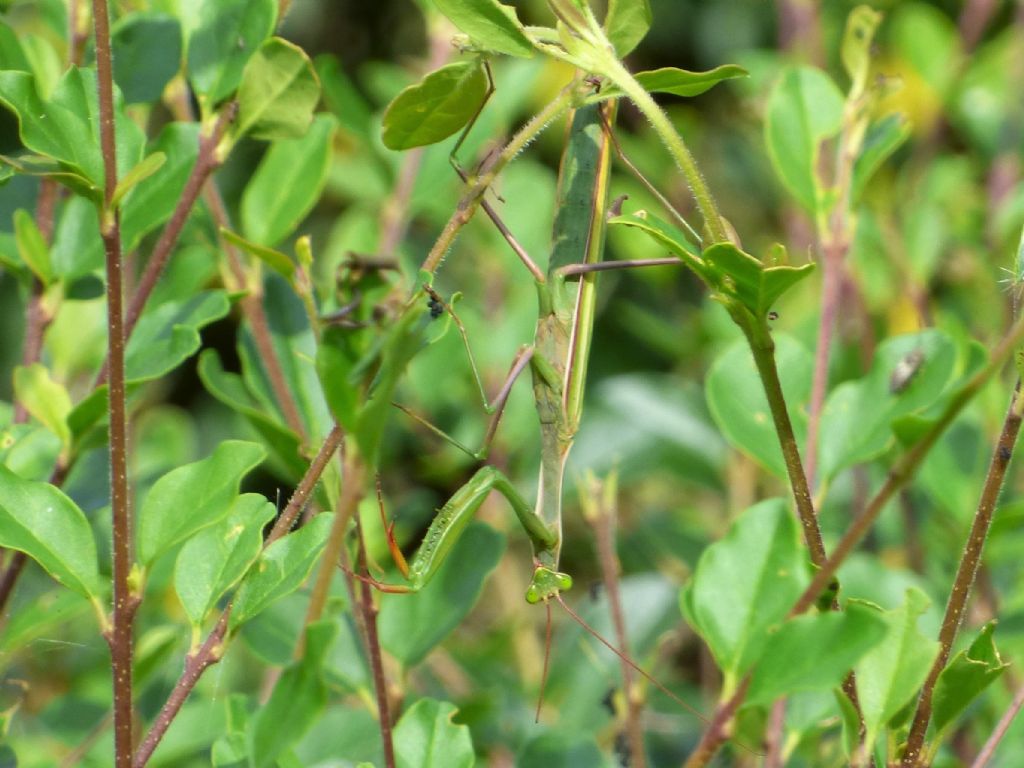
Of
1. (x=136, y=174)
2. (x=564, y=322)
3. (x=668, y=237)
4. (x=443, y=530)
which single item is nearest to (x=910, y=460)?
(x=668, y=237)

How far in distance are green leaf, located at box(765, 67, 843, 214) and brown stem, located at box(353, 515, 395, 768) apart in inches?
28.8

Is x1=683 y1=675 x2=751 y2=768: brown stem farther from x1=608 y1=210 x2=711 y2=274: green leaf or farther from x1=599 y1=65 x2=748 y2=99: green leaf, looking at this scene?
x1=599 y1=65 x2=748 y2=99: green leaf

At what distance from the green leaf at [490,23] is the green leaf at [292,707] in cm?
49

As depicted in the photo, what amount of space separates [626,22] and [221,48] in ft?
1.48

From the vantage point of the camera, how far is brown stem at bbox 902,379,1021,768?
2.90 ft

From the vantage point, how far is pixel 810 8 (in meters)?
2.24

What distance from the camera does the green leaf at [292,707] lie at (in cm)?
74

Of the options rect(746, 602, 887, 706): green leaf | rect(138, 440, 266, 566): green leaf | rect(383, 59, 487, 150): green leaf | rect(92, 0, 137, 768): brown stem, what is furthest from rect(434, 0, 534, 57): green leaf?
rect(746, 602, 887, 706): green leaf

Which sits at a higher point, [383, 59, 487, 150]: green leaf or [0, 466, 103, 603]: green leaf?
[383, 59, 487, 150]: green leaf

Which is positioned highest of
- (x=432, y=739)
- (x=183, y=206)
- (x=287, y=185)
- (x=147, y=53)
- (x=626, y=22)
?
(x=626, y=22)

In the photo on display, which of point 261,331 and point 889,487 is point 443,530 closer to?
point 261,331

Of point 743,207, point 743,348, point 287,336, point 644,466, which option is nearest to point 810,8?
point 743,207

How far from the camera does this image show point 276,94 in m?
1.15

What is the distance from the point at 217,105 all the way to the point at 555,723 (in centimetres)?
97
